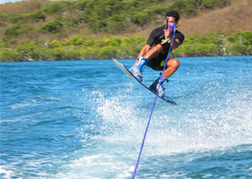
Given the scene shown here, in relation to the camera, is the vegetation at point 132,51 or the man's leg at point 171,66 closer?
the man's leg at point 171,66

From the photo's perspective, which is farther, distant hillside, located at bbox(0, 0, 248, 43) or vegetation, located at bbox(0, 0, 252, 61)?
distant hillside, located at bbox(0, 0, 248, 43)

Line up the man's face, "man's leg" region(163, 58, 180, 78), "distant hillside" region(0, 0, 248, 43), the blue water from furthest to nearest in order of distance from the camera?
"distant hillside" region(0, 0, 248, 43) < "man's leg" region(163, 58, 180, 78) < the man's face < the blue water

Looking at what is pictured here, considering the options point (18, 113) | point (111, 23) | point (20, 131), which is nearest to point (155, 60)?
point (20, 131)


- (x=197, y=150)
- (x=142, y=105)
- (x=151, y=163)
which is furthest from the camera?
(x=142, y=105)

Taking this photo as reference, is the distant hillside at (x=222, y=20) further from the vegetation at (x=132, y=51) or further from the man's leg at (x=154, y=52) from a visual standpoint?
the man's leg at (x=154, y=52)

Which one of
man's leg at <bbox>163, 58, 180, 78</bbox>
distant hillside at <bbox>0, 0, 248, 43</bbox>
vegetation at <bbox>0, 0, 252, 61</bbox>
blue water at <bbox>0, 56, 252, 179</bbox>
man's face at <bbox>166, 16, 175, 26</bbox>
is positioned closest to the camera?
blue water at <bbox>0, 56, 252, 179</bbox>

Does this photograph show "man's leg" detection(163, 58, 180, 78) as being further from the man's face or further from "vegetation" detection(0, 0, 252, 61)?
"vegetation" detection(0, 0, 252, 61)

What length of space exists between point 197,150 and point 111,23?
50089mm

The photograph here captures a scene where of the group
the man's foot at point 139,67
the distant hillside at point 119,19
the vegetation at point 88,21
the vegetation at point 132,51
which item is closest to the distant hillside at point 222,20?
the distant hillside at point 119,19

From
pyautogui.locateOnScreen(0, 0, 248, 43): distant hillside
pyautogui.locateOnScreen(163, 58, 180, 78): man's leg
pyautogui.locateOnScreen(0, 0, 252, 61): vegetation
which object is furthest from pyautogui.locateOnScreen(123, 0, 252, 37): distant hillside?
pyautogui.locateOnScreen(163, 58, 180, 78): man's leg

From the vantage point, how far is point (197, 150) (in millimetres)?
4340

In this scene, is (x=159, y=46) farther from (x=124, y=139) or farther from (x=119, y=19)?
(x=119, y=19)

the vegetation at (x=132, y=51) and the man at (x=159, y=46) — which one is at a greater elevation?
the vegetation at (x=132, y=51)

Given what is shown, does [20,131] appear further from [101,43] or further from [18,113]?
[101,43]
